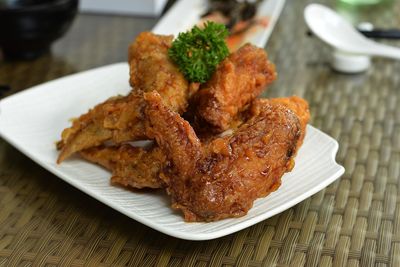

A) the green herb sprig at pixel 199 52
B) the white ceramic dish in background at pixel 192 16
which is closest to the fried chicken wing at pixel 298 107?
the green herb sprig at pixel 199 52

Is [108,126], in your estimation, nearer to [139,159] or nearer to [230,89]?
[139,159]

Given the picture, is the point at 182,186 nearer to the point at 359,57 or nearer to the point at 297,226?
the point at 297,226

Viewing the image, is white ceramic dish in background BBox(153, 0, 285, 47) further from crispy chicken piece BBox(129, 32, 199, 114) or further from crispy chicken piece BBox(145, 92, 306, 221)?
crispy chicken piece BBox(145, 92, 306, 221)

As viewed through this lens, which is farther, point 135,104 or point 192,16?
point 192,16

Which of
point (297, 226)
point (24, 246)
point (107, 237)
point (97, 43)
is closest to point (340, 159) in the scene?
point (297, 226)

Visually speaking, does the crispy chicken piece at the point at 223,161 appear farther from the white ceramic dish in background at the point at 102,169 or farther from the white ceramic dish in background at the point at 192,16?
the white ceramic dish in background at the point at 192,16

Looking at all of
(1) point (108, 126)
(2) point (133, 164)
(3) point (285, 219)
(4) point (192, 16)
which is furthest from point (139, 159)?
(4) point (192, 16)
